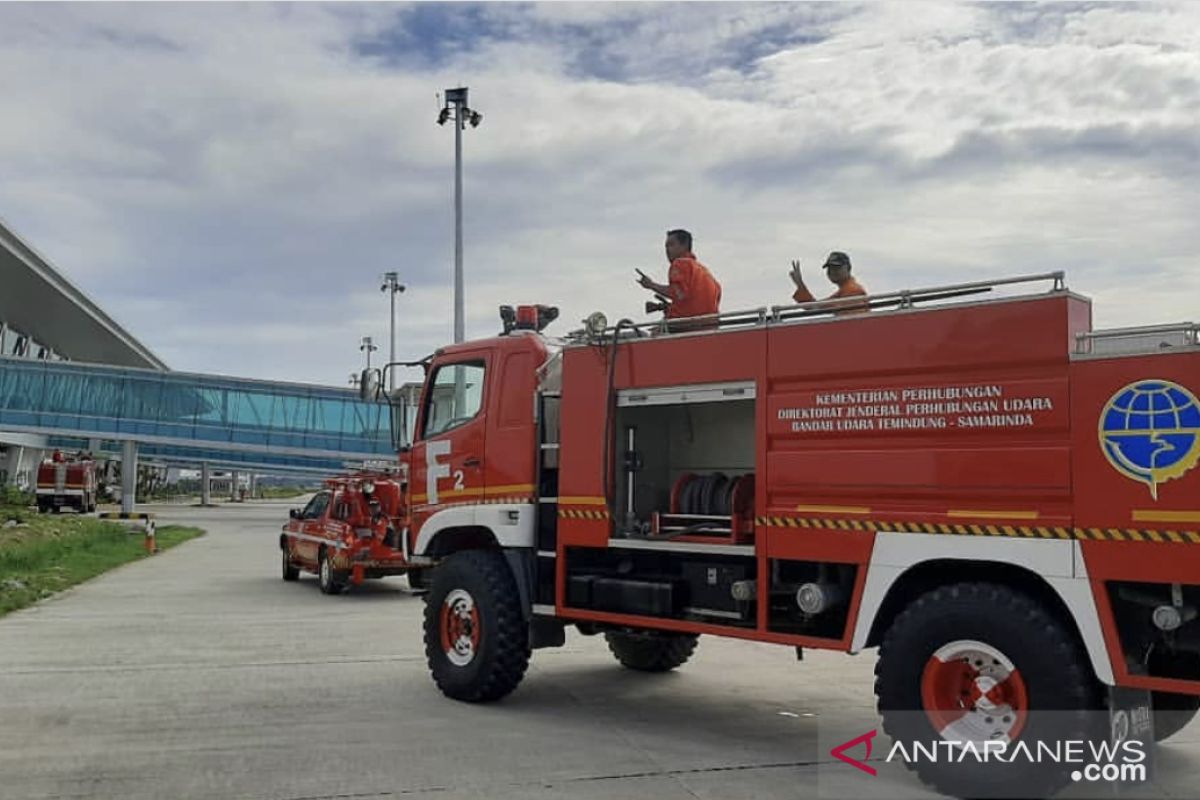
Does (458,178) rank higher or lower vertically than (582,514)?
higher

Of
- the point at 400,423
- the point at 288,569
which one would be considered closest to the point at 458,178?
the point at 288,569

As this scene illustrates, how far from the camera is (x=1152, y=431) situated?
5496 mm

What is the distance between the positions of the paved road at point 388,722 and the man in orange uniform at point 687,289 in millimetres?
3029

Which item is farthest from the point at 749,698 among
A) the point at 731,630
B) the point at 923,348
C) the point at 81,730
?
the point at 81,730

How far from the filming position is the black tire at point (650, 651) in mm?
10008

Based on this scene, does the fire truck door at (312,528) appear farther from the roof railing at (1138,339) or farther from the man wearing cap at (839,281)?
the roof railing at (1138,339)

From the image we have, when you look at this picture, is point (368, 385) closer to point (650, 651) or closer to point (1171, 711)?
point (650, 651)

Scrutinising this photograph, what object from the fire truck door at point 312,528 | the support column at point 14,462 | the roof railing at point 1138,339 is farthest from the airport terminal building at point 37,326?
the roof railing at point 1138,339

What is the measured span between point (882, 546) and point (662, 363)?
211 centimetres

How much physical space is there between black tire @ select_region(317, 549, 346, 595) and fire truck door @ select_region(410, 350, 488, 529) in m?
8.21

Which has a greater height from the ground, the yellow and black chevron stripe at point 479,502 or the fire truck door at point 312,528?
the yellow and black chevron stripe at point 479,502

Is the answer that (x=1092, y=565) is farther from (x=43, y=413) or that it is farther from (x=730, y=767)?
(x=43, y=413)

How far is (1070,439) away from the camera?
578cm

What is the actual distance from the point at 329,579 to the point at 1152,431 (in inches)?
562
